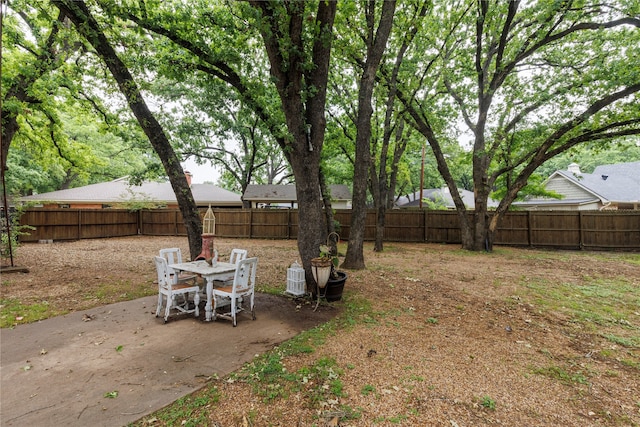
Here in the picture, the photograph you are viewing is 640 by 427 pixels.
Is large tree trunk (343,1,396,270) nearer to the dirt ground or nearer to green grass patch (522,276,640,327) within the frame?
the dirt ground

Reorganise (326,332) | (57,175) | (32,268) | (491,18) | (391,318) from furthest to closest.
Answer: (57,175)
(491,18)
(32,268)
(391,318)
(326,332)

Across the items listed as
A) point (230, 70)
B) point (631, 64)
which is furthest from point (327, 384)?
point (631, 64)

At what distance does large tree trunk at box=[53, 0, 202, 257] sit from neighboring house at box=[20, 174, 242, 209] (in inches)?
415

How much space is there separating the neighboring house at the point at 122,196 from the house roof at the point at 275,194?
1.72 meters

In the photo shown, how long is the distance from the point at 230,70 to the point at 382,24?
132 inches

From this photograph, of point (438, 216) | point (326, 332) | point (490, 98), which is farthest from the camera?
point (438, 216)

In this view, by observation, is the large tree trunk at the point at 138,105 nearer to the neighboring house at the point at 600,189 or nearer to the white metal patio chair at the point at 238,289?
the white metal patio chair at the point at 238,289

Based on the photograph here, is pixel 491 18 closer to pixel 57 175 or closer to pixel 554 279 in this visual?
pixel 554 279

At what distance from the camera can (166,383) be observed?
116 inches

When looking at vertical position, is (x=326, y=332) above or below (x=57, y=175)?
below

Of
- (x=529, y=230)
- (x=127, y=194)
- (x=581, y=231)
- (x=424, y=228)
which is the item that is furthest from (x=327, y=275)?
(x=127, y=194)

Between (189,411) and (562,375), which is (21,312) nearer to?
(189,411)

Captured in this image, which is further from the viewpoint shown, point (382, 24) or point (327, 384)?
point (382, 24)

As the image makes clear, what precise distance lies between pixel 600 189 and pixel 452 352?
1983 cm
